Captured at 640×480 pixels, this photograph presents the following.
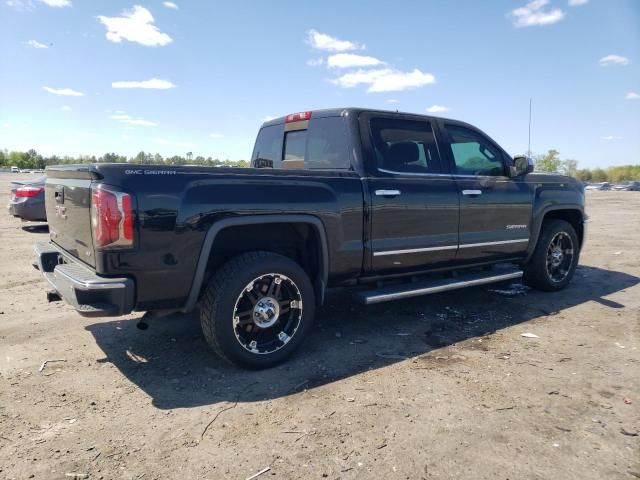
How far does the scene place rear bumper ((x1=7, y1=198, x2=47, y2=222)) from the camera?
32.8 ft

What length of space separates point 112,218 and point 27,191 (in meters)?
8.70

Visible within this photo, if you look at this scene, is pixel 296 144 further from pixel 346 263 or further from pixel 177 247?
pixel 177 247

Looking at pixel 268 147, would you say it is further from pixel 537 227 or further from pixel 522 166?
pixel 537 227

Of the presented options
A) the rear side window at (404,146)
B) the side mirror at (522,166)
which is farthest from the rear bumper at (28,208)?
the side mirror at (522,166)

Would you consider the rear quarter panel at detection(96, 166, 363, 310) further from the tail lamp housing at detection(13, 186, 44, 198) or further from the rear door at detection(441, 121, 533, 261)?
the tail lamp housing at detection(13, 186, 44, 198)

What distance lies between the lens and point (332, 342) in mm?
4254

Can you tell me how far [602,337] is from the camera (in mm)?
4441

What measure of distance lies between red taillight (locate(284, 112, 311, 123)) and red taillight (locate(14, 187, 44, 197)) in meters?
7.54

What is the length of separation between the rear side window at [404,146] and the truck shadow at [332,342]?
5.18 feet

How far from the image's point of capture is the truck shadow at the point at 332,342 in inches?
133

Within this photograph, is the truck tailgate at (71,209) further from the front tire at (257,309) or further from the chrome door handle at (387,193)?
the chrome door handle at (387,193)

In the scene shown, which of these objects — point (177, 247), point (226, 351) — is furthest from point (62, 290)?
point (226, 351)

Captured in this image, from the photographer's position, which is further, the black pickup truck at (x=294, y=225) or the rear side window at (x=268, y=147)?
the rear side window at (x=268, y=147)

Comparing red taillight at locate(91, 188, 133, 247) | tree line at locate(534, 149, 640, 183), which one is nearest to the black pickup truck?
red taillight at locate(91, 188, 133, 247)
